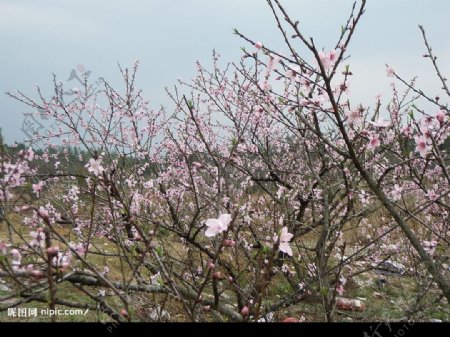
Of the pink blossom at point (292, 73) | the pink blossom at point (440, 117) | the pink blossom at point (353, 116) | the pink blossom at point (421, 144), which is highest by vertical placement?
the pink blossom at point (292, 73)

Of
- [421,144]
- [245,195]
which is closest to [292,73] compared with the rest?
[421,144]

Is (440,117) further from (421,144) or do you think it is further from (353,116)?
(353,116)

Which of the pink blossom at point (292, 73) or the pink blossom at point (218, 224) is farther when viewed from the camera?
the pink blossom at point (292, 73)

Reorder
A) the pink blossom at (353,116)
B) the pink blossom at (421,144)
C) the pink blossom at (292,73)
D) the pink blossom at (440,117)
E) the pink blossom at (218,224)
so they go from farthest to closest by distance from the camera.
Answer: the pink blossom at (292,73), the pink blossom at (353,116), the pink blossom at (440,117), the pink blossom at (421,144), the pink blossom at (218,224)

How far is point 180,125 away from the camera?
7.10 metres

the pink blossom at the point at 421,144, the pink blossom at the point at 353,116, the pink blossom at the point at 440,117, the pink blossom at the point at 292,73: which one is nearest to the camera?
the pink blossom at the point at 421,144

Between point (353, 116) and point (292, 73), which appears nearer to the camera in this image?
point (353, 116)

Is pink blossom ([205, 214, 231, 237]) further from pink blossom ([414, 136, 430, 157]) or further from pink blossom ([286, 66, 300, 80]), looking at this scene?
pink blossom ([286, 66, 300, 80])

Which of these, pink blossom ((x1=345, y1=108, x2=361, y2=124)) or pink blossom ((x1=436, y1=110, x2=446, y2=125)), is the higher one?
pink blossom ((x1=345, y1=108, x2=361, y2=124))

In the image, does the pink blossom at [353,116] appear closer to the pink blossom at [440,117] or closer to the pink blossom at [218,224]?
Answer: the pink blossom at [440,117]

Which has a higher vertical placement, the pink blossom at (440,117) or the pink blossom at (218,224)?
the pink blossom at (440,117)
